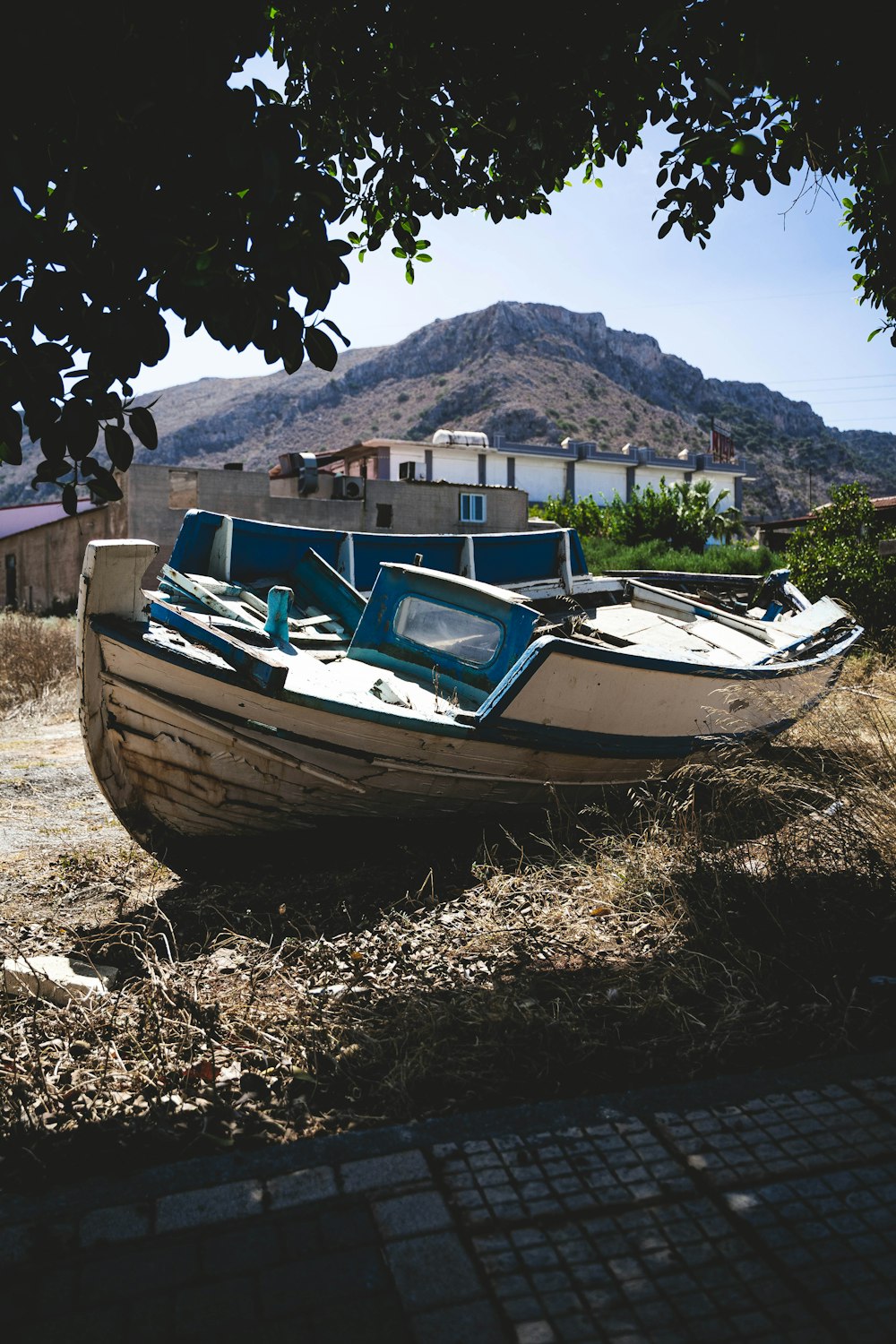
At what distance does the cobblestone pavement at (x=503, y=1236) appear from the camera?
2.07 meters

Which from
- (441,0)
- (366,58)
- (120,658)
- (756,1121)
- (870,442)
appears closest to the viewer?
(756,1121)

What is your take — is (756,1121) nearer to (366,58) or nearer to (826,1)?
(826,1)

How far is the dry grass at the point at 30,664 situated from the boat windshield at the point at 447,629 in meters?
7.15

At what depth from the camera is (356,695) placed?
5.95 metres

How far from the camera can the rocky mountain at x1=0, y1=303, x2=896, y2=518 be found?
333 ft

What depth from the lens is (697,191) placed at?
5.12 metres

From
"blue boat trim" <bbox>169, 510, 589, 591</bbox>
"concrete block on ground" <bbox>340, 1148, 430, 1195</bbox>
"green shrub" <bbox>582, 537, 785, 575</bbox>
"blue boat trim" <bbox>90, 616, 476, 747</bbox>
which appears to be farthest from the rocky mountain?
"concrete block on ground" <bbox>340, 1148, 430, 1195</bbox>

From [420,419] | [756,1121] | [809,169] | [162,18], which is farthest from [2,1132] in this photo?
[420,419]

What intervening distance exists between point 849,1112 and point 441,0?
17.2 ft

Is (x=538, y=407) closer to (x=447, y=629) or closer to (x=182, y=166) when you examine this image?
(x=447, y=629)

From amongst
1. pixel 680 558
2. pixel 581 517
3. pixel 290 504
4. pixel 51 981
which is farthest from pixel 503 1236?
pixel 581 517

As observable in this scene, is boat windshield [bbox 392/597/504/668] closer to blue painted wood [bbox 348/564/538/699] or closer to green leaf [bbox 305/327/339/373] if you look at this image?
blue painted wood [bbox 348/564/538/699]

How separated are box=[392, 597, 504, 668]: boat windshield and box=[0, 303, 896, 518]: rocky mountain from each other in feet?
294

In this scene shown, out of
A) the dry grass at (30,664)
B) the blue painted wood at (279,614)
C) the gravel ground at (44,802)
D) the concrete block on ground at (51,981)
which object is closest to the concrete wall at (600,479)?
the dry grass at (30,664)
